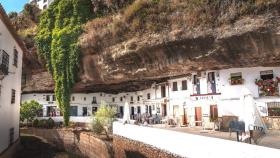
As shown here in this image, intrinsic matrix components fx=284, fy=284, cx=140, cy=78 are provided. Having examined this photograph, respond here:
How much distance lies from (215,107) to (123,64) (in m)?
8.93

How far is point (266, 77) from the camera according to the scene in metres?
21.5

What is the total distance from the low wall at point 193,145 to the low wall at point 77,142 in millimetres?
2656

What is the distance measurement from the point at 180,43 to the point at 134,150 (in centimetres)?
824

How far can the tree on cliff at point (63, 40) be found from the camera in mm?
30484

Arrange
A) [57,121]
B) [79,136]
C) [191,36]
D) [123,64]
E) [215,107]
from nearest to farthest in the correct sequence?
[191,36] → [215,107] → [123,64] → [79,136] → [57,121]

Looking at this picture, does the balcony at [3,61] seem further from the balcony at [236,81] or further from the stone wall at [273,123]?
the stone wall at [273,123]

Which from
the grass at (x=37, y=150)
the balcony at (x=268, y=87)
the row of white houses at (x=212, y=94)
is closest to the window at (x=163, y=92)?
the row of white houses at (x=212, y=94)

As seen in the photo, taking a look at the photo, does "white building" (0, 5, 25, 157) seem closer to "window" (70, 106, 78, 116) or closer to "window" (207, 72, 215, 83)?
"window" (207, 72, 215, 83)

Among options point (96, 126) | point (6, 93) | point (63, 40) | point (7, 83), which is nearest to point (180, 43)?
point (96, 126)

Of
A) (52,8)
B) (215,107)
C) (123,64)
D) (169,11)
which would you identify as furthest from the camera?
(52,8)

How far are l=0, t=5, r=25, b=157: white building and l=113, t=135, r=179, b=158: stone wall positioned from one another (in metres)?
7.63

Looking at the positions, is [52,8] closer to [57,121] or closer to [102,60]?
[102,60]

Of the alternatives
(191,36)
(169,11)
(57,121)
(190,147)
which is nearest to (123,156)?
(190,147)

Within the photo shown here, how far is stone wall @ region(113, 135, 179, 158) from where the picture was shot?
15.9 metres
